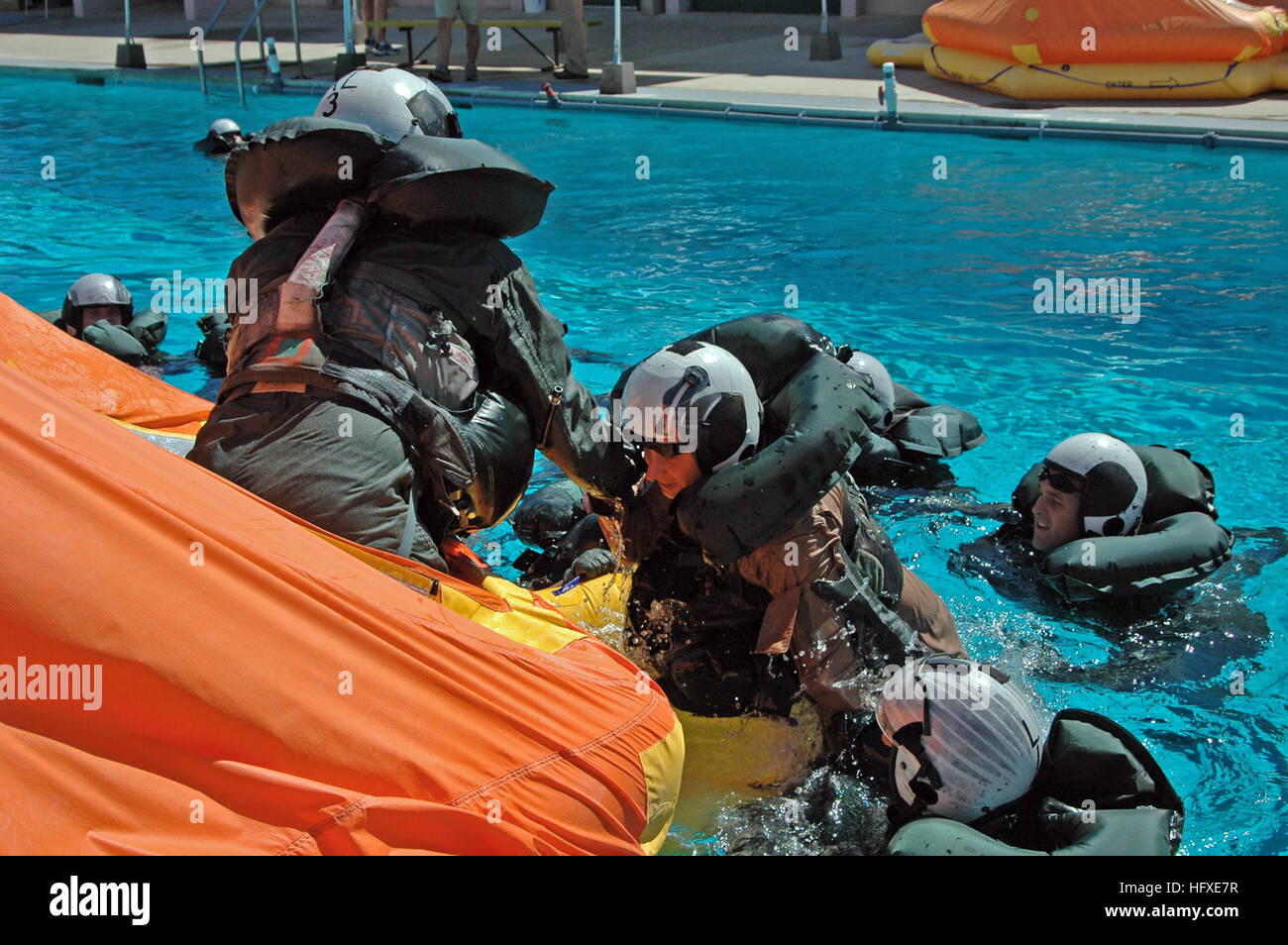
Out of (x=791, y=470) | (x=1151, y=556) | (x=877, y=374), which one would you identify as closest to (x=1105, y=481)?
(x=1151, y=556)

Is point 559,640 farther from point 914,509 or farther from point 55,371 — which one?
point 914,509

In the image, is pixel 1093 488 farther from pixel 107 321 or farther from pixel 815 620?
pixel 107 321

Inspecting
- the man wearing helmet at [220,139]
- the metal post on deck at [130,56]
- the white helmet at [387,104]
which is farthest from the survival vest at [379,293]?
the metal post on deck at [130,56]

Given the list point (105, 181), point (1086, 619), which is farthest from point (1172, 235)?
point (105, 181)

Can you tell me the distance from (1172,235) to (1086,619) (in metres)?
6.75

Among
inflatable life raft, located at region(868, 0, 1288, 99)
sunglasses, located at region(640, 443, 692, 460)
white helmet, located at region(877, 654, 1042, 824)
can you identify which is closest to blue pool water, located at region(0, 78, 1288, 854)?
white helmet, located at region(877, 654, 1042, 824)

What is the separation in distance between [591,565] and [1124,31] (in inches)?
485

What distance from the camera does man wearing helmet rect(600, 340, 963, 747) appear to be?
3582mm

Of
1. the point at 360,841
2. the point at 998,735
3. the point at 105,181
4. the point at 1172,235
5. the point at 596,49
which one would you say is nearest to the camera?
the point at 360,841

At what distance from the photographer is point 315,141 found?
155 inches

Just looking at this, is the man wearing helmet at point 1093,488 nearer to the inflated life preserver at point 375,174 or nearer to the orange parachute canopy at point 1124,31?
the inflated life preserver at point 375,174

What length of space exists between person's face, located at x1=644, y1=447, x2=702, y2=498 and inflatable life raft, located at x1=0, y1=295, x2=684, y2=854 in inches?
27.9

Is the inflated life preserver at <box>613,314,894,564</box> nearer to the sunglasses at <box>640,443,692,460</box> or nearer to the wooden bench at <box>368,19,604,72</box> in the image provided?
the sunglasses at <box>640,443,692,460</box>

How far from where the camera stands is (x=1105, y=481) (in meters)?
5.32
